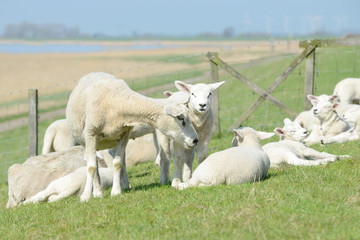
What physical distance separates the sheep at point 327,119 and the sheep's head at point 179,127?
4.45 metres

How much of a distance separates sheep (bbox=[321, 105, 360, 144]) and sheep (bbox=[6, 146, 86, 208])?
4.73 m

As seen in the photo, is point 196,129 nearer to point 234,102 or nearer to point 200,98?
point 200,98

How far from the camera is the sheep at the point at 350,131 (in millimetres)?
10680

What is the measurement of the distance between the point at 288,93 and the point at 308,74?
7.87m

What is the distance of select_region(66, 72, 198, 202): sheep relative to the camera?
23.8 feet

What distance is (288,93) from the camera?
2111 centimetres

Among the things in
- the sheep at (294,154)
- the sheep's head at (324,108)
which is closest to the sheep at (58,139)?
the sheep at (294,154)

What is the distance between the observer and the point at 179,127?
723 centimetres

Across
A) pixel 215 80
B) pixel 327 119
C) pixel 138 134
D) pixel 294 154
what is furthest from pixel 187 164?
pixel 215 80

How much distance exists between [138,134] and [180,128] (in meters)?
2.92

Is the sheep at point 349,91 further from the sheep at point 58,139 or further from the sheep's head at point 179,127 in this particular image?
the sheep's head at point 179,127

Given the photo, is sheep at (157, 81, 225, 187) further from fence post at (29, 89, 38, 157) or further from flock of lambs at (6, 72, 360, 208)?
fence post at (29, 89, 38, 157)

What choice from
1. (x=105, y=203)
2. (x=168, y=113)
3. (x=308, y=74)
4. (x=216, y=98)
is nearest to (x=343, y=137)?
(x=308, y=74)

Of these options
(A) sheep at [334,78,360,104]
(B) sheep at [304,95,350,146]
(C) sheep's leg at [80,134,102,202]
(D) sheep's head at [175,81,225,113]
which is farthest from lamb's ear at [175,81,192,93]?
(A) sheep at [334,78,360,104]
